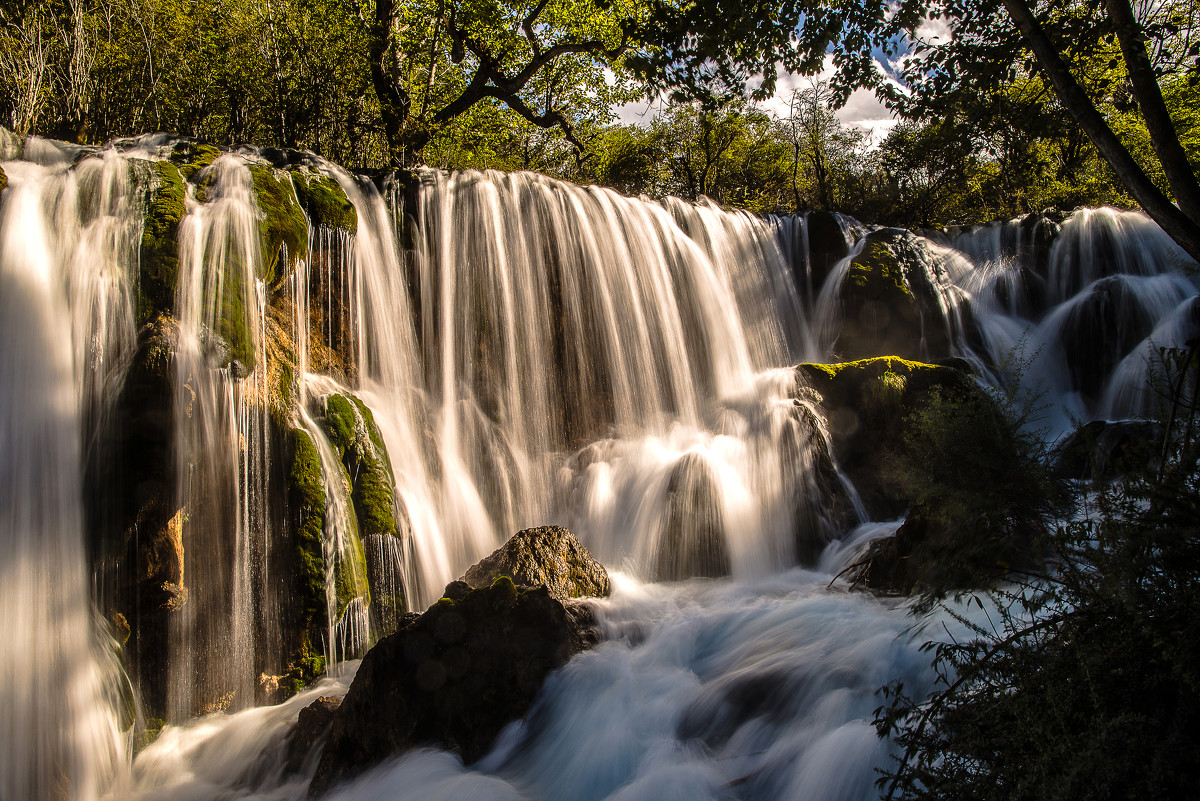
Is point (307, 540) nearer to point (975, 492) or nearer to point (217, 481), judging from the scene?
point (217, 481)

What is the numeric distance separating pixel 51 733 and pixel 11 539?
1.42 m

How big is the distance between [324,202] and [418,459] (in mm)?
3583

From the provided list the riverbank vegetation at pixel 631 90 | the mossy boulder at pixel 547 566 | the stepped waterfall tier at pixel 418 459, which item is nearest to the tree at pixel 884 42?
the riverbank vegetation at pixel 631 90

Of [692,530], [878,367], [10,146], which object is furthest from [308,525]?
[878,367]

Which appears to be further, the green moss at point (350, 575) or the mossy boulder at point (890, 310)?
the mossy boulder at point (890, 310)

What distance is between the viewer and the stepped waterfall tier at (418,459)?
4.84 metres

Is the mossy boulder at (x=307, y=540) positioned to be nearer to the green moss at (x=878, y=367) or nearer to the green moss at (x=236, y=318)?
the green moss at (x=236, y=318)

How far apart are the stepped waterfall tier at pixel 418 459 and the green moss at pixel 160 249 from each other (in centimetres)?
3

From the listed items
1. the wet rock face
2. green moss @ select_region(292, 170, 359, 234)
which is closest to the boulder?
the wet rock face

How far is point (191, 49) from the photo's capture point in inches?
551

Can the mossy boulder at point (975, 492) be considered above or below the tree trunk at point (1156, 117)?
below

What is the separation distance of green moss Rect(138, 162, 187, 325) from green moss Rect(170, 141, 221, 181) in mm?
648

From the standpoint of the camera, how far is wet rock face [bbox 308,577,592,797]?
4660 millimetres

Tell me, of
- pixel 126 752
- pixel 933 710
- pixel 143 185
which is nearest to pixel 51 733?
pixel 126 752
